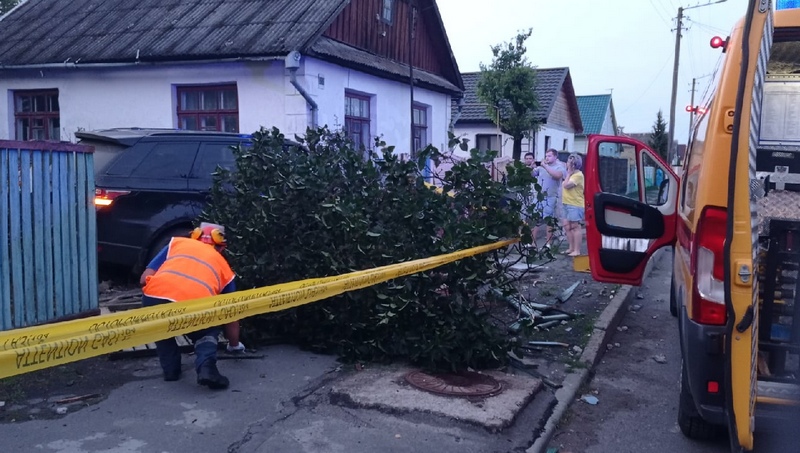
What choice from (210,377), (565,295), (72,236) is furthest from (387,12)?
(210,377)

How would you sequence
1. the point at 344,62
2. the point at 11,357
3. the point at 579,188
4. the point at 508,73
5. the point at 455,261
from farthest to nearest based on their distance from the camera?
the point at 508,73 → the point at 344,62 → the point at 579,188 → the point at 455,261 → the point at 11,357

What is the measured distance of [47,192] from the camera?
5.92m

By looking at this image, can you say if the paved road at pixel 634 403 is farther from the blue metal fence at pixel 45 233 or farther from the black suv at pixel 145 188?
the black suv at pixel 145 188

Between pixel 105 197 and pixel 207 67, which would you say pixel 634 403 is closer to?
pixel 105 197

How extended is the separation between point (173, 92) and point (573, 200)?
313 inches

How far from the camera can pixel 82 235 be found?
6289mm

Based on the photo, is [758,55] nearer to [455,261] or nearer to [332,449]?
[455,261]

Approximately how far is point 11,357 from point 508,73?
21.5 m

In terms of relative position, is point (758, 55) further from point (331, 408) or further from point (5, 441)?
point (5, 441)

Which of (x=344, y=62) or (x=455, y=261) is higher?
(x=344, y=62)

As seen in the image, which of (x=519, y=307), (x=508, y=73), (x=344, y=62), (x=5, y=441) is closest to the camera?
(x=5, y=441)

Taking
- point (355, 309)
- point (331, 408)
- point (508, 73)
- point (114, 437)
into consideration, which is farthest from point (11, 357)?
point (508, 73)

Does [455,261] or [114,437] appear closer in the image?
[114,437]

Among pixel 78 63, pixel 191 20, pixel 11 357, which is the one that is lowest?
pixel 11 357
